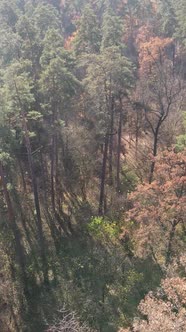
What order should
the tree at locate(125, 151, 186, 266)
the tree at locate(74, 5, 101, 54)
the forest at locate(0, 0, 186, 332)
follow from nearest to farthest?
the forest at locate(0, 0, 186, 332), the tree at locate(125, 151, 186, 266), the tree at locate(74, 5, 101, 54)

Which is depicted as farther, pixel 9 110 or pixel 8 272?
pixel 8 272

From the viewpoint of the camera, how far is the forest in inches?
837

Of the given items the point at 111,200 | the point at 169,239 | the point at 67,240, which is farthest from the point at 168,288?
the point at 111,200

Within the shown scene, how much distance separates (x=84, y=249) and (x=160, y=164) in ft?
28.5

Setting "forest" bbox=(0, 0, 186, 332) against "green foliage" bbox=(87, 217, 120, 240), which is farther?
"green foliage" bbox=(87, 217, 120, 240)

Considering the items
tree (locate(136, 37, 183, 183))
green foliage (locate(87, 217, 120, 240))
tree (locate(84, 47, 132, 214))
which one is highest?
tree (locate(136, 37, 183, 183))

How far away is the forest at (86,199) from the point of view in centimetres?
2127

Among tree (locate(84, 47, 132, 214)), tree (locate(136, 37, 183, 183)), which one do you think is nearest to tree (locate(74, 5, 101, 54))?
tree (locate(136, 37, 183, 183))

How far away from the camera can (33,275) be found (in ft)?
80.4

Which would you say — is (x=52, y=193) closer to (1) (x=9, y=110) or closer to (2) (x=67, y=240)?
(2) (x=67, y=240)

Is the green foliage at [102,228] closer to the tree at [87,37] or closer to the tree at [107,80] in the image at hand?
the tree at [107,80]

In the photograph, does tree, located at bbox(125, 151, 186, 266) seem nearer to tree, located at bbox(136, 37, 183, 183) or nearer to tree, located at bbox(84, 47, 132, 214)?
tree, located at bbox(84, 47, 132, 214)

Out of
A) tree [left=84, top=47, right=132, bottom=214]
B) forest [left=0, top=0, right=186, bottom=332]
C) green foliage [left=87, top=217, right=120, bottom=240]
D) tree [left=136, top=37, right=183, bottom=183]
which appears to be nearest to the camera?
forest [left=0, top=0, right=186, bottom=332]

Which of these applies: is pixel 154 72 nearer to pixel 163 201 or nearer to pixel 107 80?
pixel 107 80
